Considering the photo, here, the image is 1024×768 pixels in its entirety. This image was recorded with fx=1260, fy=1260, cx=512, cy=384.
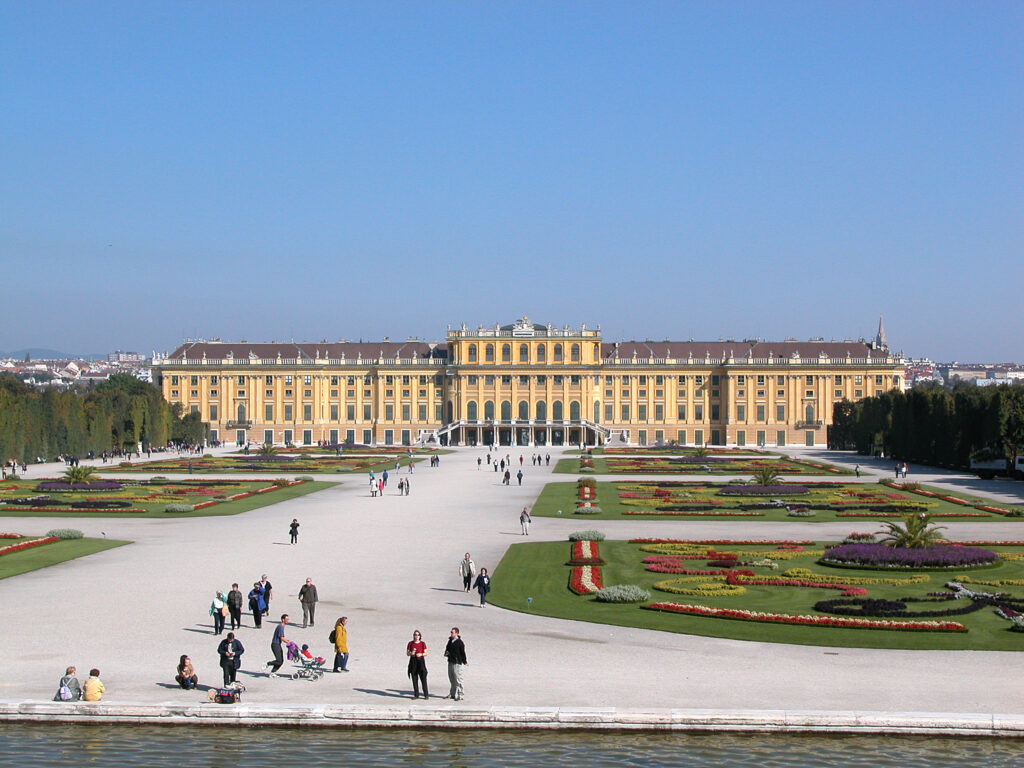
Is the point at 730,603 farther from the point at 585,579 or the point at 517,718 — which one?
the point at 517,718

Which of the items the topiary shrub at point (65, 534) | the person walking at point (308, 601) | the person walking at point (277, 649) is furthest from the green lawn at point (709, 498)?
the person walking at point (277, 649)

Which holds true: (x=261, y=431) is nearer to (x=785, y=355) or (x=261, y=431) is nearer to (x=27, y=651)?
(x=785, y=355)

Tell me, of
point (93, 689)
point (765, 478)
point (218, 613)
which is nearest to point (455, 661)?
point (93, 689)

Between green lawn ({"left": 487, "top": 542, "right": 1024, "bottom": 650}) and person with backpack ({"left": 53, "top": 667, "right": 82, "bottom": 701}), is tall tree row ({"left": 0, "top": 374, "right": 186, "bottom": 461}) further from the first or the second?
person with backpack ({"left": 53, "top": 667, "right": 82, "bottom": 701})

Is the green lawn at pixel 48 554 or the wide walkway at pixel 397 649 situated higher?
the green lawn at pixel 48 554

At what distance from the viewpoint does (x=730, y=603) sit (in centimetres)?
2709

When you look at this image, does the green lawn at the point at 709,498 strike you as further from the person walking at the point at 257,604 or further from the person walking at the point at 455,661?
the person walking at the point at 455,661

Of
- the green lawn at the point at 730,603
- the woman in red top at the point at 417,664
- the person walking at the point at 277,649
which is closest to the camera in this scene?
the woman in red top at the point at 417,664

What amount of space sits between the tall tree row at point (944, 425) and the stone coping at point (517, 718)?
182 feet

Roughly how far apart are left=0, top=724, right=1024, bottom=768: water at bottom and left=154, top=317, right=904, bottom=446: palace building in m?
109

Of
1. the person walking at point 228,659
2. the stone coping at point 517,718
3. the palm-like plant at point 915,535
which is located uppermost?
the palm-like plant at point 915,535

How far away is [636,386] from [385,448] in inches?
1230

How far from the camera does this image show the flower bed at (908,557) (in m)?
32.2

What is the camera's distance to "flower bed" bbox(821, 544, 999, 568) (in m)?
32.2
